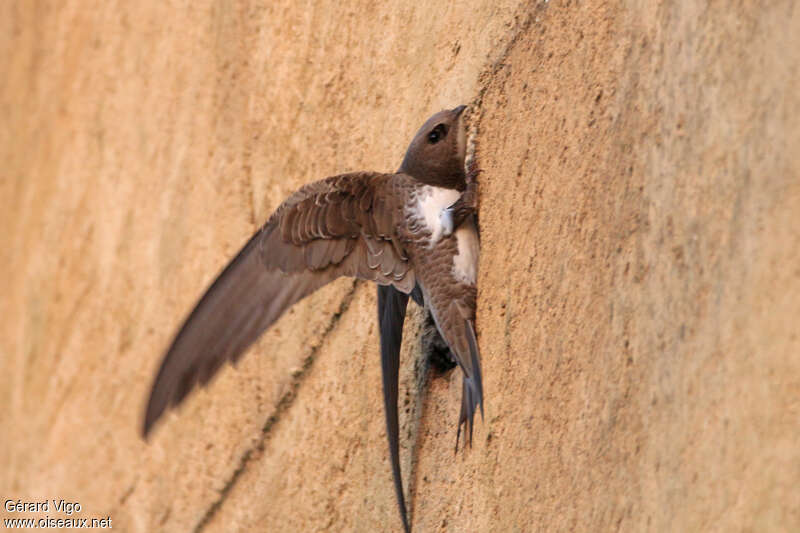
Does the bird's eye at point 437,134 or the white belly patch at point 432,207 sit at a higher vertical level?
the bird's eye at point 437,134

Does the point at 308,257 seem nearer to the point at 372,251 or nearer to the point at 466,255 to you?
the point at 372,251

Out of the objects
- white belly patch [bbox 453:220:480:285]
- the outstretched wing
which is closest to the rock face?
white belly patch [bbox 453:220:480:285]

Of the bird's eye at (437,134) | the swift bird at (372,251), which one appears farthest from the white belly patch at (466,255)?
the bird's eye at (437,134)

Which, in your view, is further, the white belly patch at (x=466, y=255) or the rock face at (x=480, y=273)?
the white belly patch at (x=466, y=255)

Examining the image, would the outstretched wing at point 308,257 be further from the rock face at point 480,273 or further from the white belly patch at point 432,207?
the rock face at point 480,273

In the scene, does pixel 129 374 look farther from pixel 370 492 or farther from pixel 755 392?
pixel 755 392

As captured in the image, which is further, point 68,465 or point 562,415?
point 68,465

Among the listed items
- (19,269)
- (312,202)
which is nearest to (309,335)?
(312,202)
